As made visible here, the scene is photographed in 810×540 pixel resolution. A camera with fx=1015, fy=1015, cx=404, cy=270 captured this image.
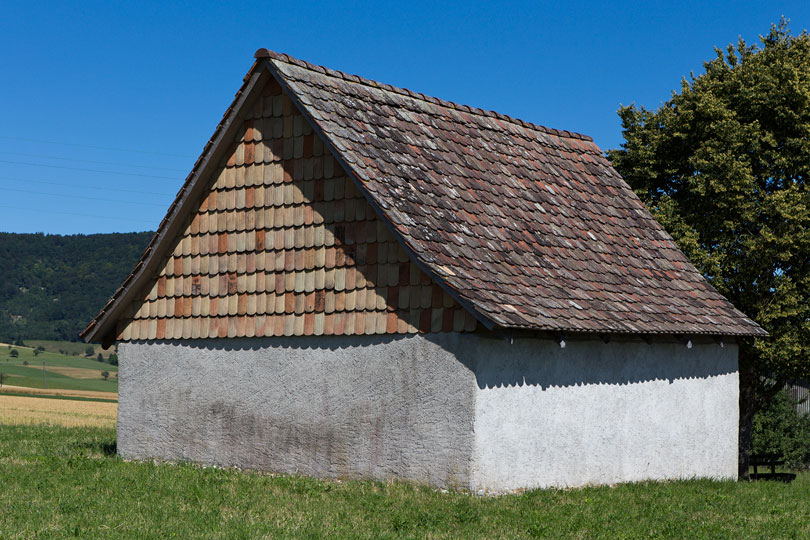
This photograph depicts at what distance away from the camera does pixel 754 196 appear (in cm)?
2442

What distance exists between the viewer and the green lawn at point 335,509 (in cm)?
1113

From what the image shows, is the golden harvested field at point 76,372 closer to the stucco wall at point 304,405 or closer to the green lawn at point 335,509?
the stucco wall at point 304,405

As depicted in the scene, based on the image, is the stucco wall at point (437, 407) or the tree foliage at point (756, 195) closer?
the stucco wall at point (437, 407)

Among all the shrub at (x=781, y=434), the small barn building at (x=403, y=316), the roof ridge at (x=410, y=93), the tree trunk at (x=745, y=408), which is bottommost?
the shrub at (x=781, y=434)

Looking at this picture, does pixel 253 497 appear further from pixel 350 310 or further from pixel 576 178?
pixel 576 178

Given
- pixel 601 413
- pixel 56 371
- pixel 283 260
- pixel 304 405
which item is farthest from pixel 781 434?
pixel 56 371

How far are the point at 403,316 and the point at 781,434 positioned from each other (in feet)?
104

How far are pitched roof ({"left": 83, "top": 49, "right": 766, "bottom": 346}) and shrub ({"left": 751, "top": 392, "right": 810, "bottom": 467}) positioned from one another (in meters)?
24.2

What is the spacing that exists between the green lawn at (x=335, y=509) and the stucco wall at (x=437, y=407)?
1.63 feet

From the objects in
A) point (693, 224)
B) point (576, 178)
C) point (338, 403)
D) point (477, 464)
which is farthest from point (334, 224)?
point (693, 224)

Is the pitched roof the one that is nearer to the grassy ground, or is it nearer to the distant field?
the grassy ground

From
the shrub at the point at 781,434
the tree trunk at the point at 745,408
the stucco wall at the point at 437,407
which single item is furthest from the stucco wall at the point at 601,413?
the shrub at the point at 781,434

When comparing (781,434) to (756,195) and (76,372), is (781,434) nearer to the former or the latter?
(756,195)

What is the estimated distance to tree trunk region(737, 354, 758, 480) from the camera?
84.1ft
